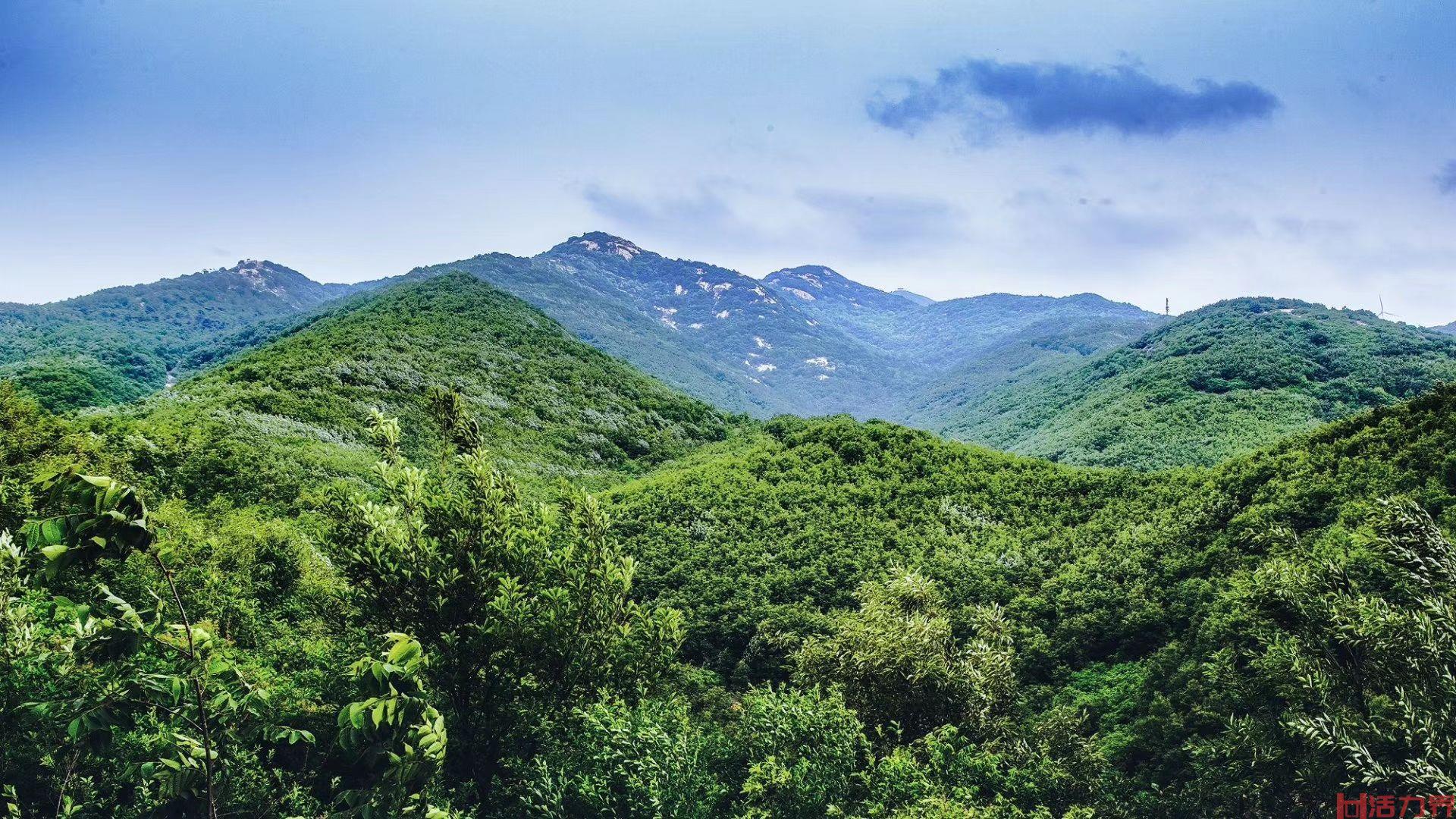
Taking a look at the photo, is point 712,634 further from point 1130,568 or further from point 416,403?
point 416,403

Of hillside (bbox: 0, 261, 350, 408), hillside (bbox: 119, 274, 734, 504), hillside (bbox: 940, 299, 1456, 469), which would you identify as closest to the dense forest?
hillside (bbox: 119, 274, 734, 504)

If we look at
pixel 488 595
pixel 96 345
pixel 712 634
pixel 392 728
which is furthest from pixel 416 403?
pixel 96 345

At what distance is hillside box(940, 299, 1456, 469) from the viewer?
248 feet

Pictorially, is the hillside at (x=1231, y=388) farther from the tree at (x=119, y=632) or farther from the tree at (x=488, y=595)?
the tree at (x=119, y=632)

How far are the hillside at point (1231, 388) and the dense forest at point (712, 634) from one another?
4553cm

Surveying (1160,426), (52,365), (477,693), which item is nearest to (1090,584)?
(477,693)

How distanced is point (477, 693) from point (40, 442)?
21.9 metres

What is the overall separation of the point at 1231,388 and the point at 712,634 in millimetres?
92907

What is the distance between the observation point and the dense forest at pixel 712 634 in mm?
7727

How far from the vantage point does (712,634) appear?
81.5 feet

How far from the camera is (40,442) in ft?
76.5

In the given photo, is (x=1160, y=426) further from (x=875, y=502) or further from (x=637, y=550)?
(x=637, y=550)

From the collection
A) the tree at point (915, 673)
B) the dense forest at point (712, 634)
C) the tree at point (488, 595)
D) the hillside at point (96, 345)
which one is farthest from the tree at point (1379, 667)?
the hillside at point (96, 345)

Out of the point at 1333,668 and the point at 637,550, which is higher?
the point at 1333,668
